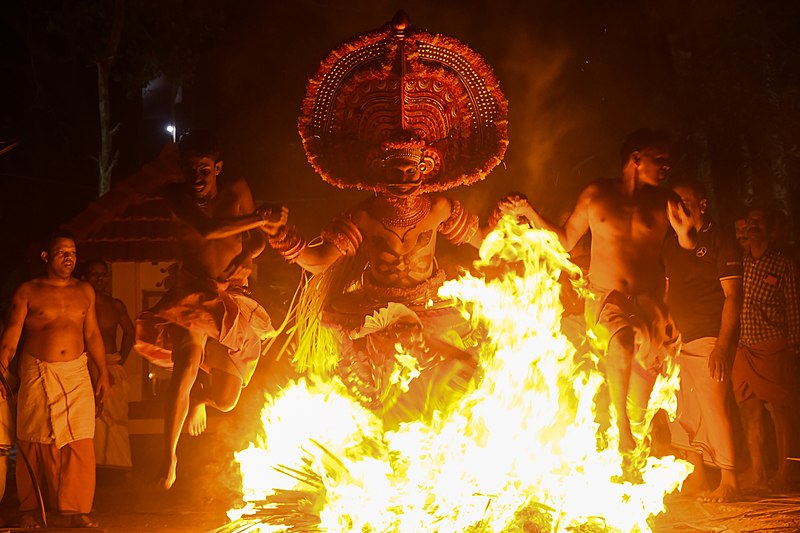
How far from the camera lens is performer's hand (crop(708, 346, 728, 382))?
7336 millimetres

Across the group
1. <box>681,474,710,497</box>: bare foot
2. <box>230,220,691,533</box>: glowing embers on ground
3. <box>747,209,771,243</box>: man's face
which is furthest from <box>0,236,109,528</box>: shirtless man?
<box>747,209,771,243</box>: man's face

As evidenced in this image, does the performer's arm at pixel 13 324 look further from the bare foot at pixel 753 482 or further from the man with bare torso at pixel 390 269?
the bare foot at pixel 753 482

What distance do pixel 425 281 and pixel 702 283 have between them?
2409 millimetres

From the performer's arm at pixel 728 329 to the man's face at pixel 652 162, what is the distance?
1.28 m

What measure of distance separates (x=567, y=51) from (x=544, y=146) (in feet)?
3.55

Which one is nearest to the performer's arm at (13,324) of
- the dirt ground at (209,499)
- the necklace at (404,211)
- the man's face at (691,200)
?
the dirt ground at (209,499)

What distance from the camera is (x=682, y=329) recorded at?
→ 764 centimetres

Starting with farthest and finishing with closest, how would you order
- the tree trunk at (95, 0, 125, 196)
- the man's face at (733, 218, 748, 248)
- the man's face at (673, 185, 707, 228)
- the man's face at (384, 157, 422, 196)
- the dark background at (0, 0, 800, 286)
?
the tree trunk at (95, 0, 125, 196) < the dark background at (0, 0, 800, 286) < the man's face at (733, 218, 748, 248) < the man's face at (673, 185, 707, 228) < the man's face at (384, 157, 422, 196)

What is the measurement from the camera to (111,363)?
8.80 m

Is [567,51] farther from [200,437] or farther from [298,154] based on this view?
[200,437]

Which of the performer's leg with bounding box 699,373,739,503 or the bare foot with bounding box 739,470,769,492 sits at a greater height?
the performer's leg with bounding box 699,373,739,503

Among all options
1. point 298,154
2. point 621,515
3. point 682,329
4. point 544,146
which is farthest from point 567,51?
point 621,515

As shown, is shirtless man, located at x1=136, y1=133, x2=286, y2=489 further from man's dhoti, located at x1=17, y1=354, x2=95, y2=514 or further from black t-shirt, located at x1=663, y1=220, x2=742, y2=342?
black t-shirt, located at x1=663, y1=220, x2=742, y2=342

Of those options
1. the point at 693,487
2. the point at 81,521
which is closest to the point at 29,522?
the point at 81,521
